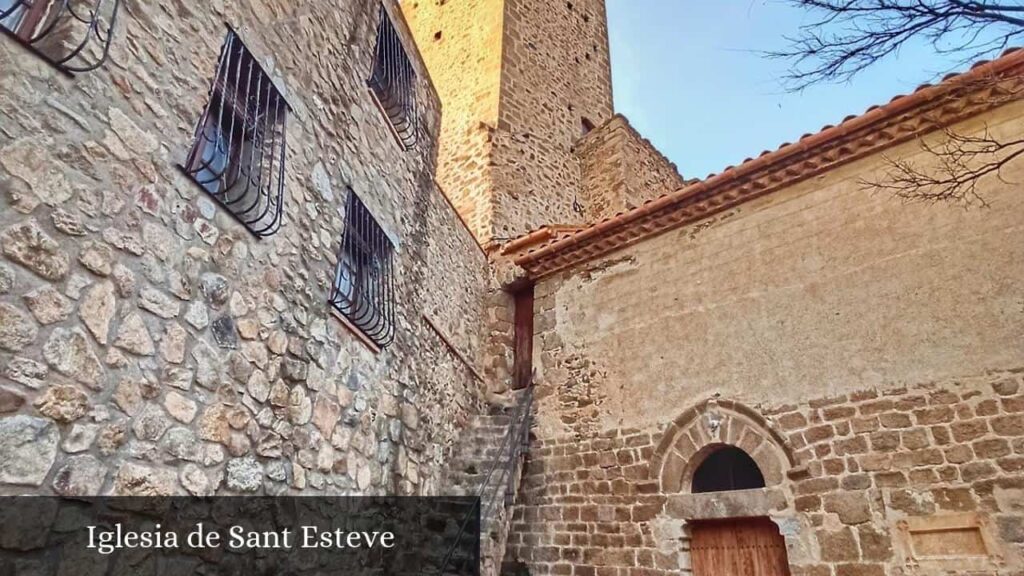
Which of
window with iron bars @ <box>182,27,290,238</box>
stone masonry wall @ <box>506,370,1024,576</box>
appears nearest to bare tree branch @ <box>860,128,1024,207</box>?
stone masonry wall @ <box>506,370,1024,576</box>

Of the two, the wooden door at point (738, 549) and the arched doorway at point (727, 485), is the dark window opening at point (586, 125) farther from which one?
the wooden door at point (738, 549)

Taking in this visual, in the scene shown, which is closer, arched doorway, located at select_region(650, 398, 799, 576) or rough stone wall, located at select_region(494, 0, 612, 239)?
arched doorway, located at select_region(650, 398, 799, 576)

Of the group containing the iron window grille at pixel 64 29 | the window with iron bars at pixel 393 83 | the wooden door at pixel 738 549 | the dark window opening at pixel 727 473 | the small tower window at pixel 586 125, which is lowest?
the wooden door at pixel 738 549

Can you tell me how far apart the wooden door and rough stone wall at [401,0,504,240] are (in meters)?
5.76

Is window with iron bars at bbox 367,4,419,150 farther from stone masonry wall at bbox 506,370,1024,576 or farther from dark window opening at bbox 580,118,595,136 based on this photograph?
dark window opening at bbox 580,118,595,136

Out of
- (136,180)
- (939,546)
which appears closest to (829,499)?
(939,546)

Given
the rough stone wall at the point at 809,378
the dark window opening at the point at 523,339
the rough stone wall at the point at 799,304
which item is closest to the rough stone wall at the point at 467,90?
the dark window opening at the point at 523,339

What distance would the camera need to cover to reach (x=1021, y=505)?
388 centimetres

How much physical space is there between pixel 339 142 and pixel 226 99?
120cm

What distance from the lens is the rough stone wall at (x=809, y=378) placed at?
13.9ft

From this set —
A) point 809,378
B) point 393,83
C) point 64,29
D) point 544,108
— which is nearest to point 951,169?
point 809,378

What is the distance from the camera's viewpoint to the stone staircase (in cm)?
563

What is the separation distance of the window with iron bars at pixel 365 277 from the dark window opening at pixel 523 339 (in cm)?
264

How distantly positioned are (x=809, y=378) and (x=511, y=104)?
7843mm
